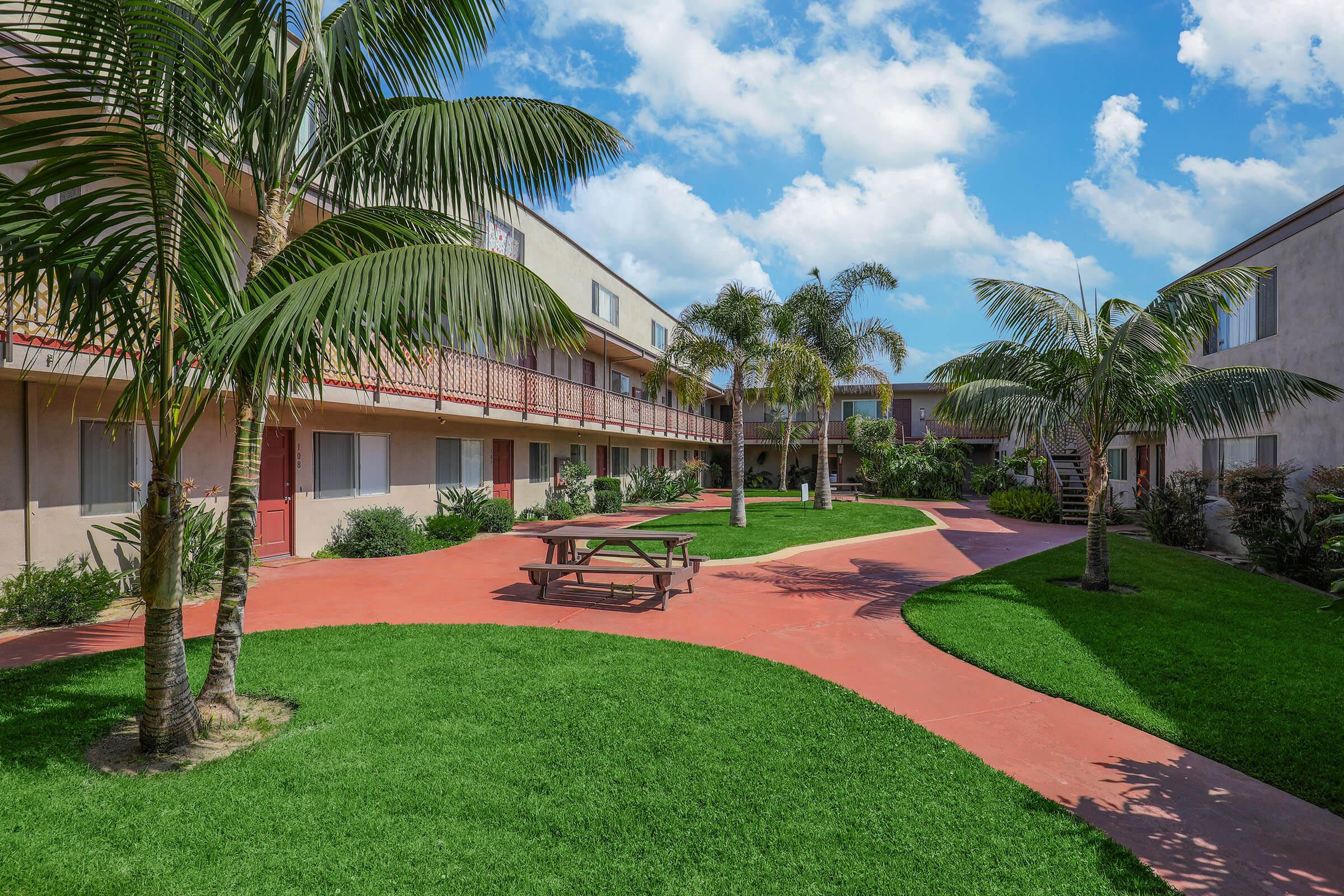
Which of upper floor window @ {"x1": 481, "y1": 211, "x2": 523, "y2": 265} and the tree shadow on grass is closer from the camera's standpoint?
the tree shadow on grass

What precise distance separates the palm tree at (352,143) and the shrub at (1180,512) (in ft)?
49.2

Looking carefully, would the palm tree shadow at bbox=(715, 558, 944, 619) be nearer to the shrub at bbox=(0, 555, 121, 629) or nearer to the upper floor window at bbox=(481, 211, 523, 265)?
the shrub at bbox=(0, 555, 121, 629)

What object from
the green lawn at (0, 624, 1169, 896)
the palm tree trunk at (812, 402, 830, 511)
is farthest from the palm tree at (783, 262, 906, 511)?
the green lawn at (0, 624, 1169, 896)

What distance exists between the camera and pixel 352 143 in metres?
4.54

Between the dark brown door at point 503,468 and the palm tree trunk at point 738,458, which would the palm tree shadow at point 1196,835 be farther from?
the dark brown door at point 503,468

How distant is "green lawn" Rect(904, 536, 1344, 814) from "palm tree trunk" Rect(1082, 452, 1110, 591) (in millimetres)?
418

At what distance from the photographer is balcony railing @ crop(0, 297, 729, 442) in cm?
722

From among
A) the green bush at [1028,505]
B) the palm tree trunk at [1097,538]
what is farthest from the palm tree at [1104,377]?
the green bush at [1028,505]

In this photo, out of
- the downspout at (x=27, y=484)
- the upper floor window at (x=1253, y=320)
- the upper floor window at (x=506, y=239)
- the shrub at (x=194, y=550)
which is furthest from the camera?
the upper floor window at (x=506, y=239)

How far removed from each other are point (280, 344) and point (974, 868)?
441 cm

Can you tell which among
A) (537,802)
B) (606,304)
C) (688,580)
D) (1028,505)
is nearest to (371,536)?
(688,580)

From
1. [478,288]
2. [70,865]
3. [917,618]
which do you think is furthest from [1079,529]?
[70,865]

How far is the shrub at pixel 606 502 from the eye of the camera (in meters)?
21.7

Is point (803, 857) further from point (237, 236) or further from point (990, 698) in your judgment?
point (237, 236)
